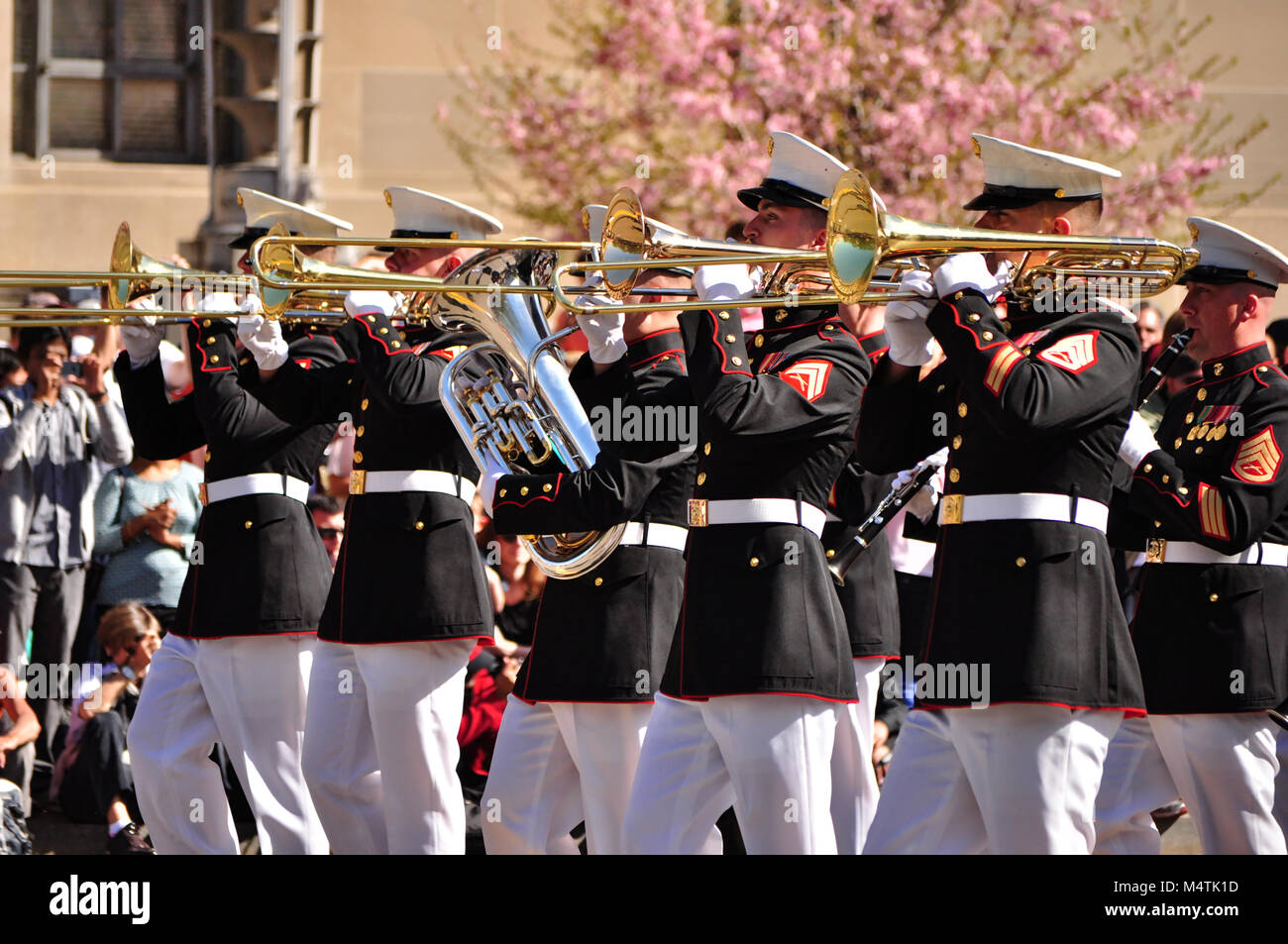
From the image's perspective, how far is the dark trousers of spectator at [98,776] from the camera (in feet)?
25.7

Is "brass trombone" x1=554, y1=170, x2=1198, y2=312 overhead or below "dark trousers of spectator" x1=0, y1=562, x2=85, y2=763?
overhead

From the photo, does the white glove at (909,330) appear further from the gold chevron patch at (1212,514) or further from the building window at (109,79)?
the building window at (109,79)

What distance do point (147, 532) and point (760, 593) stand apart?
14.8 feet

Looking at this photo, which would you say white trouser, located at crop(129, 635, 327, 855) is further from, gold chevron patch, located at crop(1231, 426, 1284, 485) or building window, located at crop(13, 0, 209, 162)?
building window, located at crop(13, 0, 209, 162)

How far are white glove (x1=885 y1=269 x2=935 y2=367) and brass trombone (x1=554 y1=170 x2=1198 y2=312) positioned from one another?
4 centimetres

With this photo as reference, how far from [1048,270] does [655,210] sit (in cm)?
891

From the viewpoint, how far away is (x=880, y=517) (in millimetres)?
6195

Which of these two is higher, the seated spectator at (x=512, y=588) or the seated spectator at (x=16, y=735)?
the seated spectator at (x=512, y=588)

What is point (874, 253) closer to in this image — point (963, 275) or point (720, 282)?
point (963, 275)

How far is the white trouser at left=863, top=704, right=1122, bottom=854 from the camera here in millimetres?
4570

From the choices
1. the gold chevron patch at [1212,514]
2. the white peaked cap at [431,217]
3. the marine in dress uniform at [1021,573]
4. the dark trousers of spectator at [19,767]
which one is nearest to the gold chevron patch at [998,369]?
the marine in dress uniform at [1021,573]

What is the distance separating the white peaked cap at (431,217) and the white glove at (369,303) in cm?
38

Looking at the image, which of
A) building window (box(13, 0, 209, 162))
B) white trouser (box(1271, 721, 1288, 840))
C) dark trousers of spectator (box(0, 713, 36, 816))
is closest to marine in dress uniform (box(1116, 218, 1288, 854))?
white trouser (box(1271, 721, 1288, 840))

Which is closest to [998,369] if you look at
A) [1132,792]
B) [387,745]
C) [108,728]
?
[1132,792]
